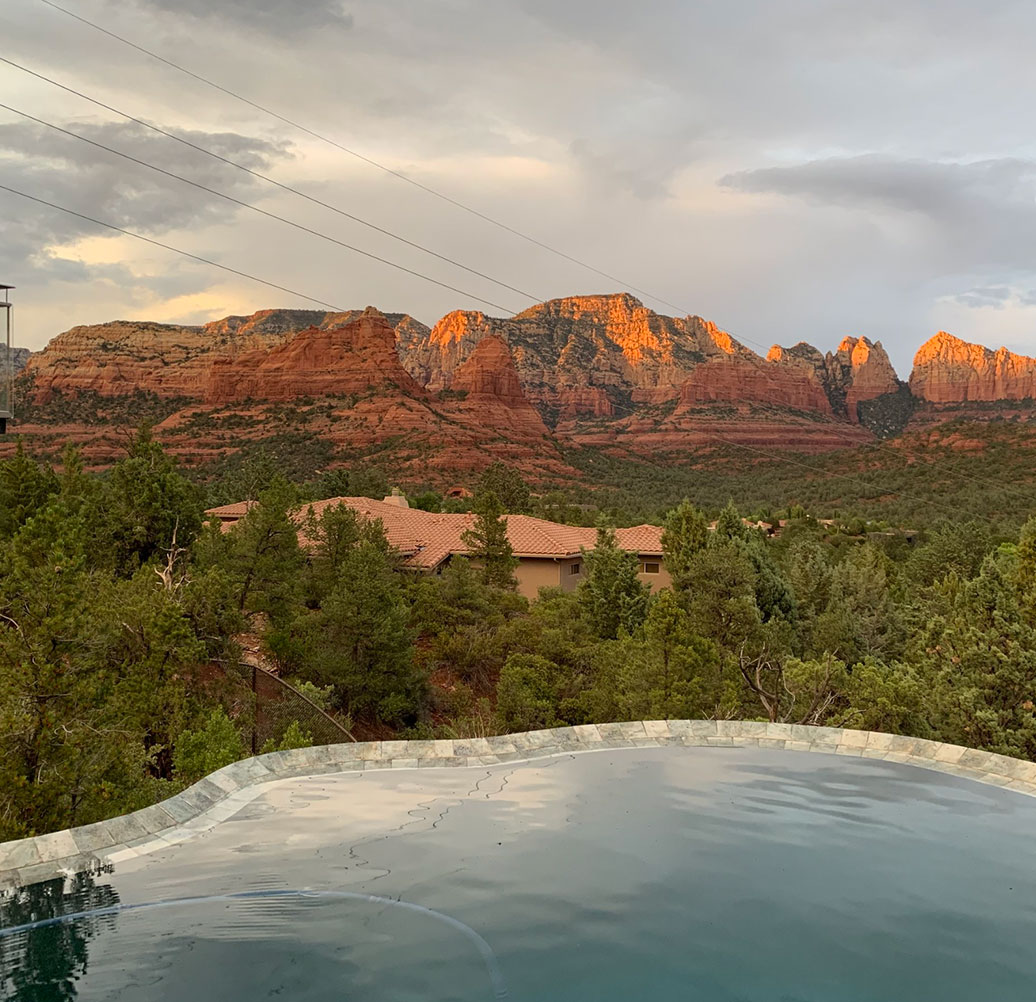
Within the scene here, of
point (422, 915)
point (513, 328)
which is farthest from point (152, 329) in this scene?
point (422, 915)

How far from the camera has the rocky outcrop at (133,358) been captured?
346 feet

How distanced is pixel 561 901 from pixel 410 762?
9.76 feet

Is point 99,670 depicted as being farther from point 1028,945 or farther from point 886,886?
point 1028,945

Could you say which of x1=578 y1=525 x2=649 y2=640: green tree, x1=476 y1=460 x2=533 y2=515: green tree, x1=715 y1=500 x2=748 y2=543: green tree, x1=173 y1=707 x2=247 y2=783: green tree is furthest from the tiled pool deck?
x1=476 y1=460 x2=533 y2=515: green tree

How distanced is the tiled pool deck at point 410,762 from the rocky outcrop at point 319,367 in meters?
91.5

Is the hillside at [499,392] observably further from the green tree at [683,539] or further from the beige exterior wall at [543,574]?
the green tree at [683,539]

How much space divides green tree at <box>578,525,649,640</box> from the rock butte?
5394cm

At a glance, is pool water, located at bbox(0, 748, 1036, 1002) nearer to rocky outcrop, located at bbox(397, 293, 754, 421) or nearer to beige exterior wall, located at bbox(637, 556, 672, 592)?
beige exterior wall, located at bbox(637, 556, 672, 592)

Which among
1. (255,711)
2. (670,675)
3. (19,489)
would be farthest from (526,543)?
(670,675)

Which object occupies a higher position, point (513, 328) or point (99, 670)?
point (513, 328)

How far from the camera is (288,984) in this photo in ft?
13.2

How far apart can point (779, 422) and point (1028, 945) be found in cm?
13678

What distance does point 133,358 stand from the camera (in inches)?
4427

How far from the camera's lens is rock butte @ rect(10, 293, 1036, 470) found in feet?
309
